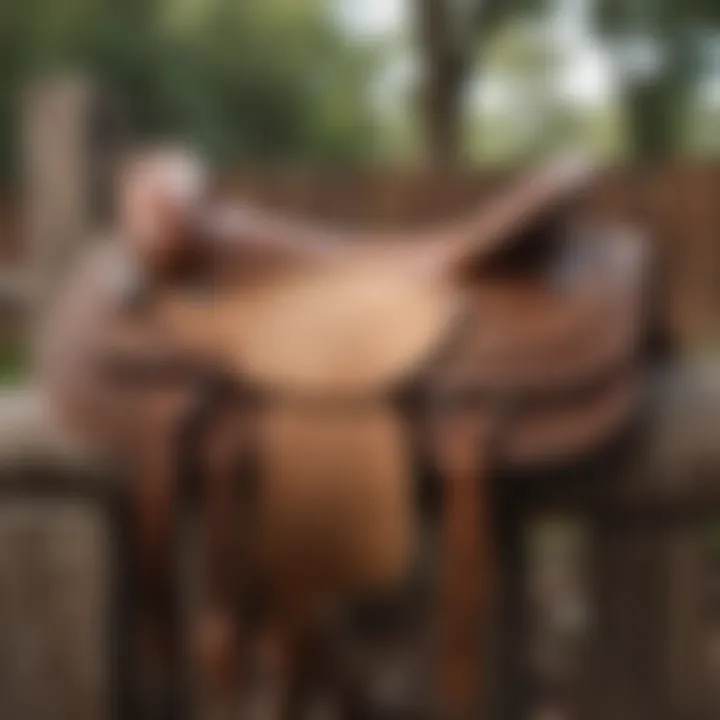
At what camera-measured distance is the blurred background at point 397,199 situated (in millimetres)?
1224

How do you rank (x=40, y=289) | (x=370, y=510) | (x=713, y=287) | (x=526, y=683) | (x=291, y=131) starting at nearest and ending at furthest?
(x=370, y=510)
(x=526, y=683)
(x=40, y=289)
(x=713, y=287)
(x=291, y=131)

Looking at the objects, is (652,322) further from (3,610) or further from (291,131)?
(291,131)

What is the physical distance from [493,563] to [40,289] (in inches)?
42.9

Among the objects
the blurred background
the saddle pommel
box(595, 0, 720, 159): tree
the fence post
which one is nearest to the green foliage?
the blurred background

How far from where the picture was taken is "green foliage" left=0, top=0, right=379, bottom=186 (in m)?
6.58

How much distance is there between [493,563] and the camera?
3.89 feet

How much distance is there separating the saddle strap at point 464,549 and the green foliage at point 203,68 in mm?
4565

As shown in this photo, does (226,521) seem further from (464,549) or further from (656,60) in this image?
(656,60)

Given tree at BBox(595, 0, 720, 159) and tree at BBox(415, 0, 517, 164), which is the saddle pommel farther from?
tree at BBox(415, 0, 517, 164)

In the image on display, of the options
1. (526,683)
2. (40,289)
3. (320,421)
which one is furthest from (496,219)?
(40,289)

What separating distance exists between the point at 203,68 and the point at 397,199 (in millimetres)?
3283

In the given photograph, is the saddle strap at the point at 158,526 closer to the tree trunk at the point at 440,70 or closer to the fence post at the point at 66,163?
the fence post at the point at 66,163

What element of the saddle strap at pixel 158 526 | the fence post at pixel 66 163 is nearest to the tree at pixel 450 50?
the fence post at pixel 66 163

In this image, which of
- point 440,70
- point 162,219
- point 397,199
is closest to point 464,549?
point 162,219
